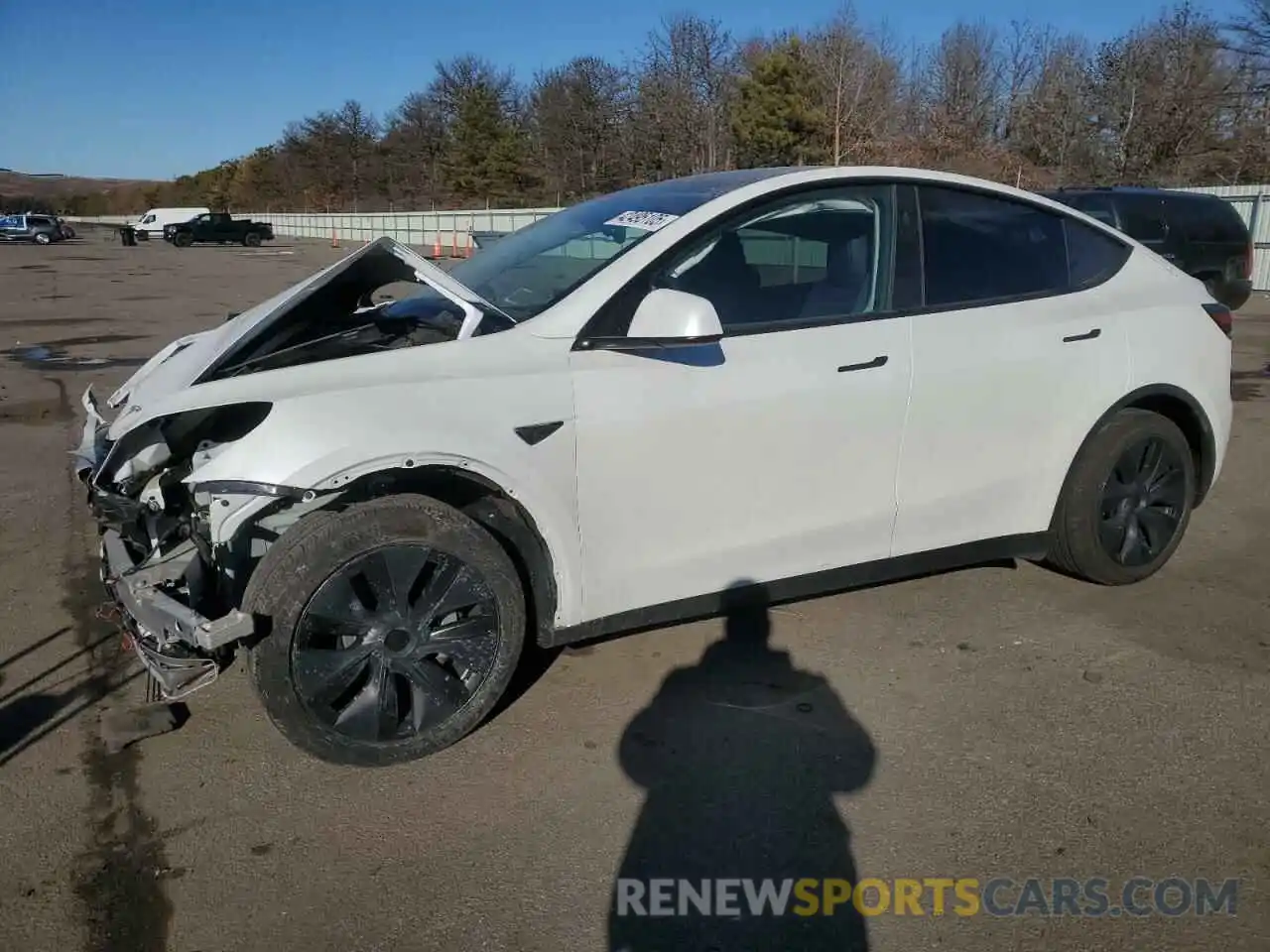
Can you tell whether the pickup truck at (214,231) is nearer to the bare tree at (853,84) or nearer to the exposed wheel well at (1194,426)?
the bare tree at (853,84)

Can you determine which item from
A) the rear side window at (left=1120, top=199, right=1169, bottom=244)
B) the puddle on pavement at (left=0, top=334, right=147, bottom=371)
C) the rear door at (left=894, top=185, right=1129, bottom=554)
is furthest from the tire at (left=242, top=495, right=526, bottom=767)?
the rear side window at (left=1120, top=199, right=1169, bottom=244)

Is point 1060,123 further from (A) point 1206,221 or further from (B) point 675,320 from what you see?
(B) point 675,320

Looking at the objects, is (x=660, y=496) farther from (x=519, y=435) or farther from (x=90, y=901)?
(x=90, y=901)

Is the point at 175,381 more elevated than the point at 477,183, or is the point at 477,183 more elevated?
the point at 477,183

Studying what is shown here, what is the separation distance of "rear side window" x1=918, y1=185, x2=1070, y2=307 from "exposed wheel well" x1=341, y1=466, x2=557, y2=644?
173 centimetres

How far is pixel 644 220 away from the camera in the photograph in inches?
138

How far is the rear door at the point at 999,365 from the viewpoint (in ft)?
12.1

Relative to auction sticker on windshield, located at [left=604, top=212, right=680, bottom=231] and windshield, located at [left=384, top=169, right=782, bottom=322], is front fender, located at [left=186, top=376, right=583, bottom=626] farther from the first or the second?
auction sticker on windshield, located at [left=604, top=212, right=680, bottom=231]

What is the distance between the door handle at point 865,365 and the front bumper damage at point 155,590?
205cm

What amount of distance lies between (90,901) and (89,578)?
2551mm

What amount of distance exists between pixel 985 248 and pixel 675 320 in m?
1.62

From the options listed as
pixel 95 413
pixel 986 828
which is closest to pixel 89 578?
pixel 95 413

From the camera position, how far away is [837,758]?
10.3ft

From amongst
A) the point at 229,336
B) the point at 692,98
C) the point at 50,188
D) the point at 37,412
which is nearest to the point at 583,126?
the point at 692,98
